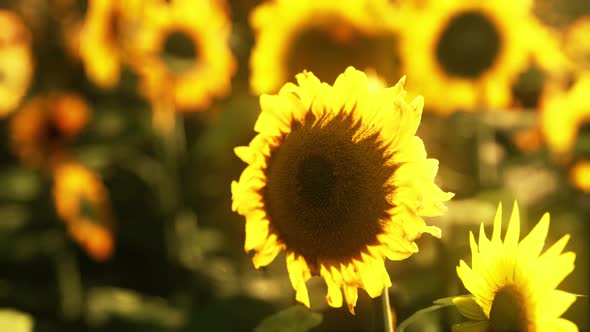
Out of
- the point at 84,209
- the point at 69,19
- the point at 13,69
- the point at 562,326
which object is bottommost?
the point at 562,326

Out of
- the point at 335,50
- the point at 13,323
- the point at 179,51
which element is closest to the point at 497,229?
the point at 13,323

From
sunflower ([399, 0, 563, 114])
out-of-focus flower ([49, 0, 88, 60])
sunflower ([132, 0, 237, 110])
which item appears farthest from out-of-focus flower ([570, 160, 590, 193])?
out-of-focus flower ([49, 0, 88, 60])

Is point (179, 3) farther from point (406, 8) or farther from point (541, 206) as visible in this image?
point (541, 206)

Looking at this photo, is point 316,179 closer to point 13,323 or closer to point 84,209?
point 13,323

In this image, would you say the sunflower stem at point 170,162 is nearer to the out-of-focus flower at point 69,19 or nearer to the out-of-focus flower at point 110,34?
the out-of-focus flower at point 110,34

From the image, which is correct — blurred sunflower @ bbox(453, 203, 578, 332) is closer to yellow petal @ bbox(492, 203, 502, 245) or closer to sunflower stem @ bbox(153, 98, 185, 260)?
yellow petal @ bbox(492, 203, 502, 245)

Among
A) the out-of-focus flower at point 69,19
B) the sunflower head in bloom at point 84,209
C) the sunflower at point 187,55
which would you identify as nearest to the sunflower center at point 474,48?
the sunflower at point 187,55

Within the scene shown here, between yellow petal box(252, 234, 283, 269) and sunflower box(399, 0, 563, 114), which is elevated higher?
sunflower box(399, 0, 563, 114)
